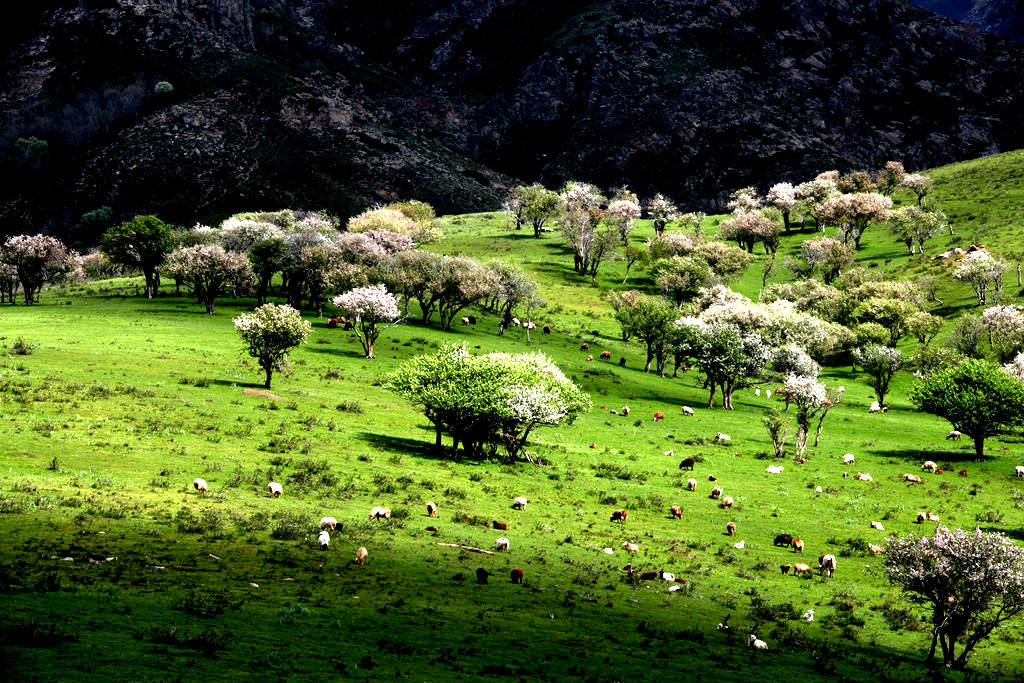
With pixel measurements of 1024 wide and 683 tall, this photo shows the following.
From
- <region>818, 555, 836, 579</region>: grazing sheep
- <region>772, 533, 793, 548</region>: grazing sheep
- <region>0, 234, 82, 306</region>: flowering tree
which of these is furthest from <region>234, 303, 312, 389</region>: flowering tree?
<region>0, 234, 82, 306</region>: flowering tree

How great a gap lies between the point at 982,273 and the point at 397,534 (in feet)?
380

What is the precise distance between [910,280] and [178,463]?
423ft

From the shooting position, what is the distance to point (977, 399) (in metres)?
63.1

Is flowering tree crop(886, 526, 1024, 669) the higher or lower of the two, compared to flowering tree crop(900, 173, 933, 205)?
lower

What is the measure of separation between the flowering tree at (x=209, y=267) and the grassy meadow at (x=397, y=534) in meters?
21.0

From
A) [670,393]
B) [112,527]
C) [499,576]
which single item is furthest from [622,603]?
[670,393]

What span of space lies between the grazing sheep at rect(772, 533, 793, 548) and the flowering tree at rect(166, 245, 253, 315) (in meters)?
79.8

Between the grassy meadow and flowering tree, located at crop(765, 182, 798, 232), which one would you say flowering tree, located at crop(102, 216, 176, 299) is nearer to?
the grassy meadow

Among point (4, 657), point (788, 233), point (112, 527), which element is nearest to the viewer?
point (4, 657)

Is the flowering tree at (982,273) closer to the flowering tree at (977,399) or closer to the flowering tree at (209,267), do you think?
the flowering tree at (977,399)

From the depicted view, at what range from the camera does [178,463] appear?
3991 cm

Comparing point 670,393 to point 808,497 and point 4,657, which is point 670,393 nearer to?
point 808,497

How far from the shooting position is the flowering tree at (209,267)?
3844 inches

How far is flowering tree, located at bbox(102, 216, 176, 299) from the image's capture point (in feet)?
351
